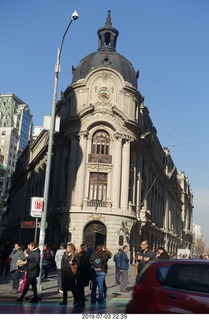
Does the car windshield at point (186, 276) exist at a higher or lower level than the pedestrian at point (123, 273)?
higher

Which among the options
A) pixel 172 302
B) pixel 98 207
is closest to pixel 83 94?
pixel 98 207

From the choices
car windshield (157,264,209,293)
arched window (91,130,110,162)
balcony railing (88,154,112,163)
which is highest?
arched window (91,130,110,162)

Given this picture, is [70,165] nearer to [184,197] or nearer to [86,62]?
[86,62]

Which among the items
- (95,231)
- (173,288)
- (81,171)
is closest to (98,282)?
(173,288)

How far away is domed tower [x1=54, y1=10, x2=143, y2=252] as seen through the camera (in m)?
37.7

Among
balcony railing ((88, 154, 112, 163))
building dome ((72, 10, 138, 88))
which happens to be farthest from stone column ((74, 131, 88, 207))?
building dome ((72, 10, 138, 88))

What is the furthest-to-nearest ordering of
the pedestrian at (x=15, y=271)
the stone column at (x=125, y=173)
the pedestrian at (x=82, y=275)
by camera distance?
1. the stone column at (x=125, y=173)
2. the pedestrian at (x=15, y=271)
3. the pedestrian at (x=82, y=275)

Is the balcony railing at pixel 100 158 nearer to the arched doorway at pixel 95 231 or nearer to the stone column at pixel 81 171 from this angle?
the stone column at pixel 81 171

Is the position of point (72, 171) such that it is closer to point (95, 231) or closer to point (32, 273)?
point (95, 231)

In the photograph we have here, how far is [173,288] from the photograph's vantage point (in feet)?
20.9

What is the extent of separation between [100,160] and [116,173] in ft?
7.04

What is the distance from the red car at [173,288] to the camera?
6098mm

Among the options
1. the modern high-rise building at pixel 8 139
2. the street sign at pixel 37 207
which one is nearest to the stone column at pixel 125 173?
the street sign at pixel 37 207

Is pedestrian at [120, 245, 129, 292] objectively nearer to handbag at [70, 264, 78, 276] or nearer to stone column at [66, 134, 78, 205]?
handbag at [70, 264, 78, 276]
